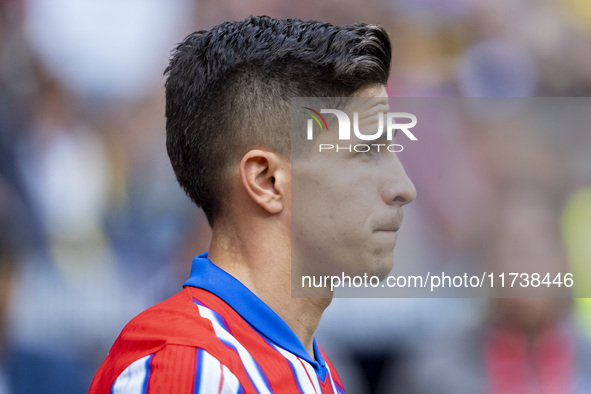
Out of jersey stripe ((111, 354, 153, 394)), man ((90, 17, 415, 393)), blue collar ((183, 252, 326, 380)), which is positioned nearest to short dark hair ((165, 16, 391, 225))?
man ((90, 17, 415, 393))

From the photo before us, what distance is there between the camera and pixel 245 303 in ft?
4.36

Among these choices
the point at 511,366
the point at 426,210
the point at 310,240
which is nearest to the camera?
the point at 310,240

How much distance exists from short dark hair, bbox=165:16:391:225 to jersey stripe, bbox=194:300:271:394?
0.25 metres

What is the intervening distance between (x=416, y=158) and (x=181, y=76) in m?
2.18

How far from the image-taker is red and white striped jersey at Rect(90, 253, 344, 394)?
110cm

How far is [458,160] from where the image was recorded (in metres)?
3.48

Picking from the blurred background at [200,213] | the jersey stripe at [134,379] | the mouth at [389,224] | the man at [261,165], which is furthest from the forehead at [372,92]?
the blurred background at [200,213]

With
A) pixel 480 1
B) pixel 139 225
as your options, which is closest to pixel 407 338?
pixel 139 225

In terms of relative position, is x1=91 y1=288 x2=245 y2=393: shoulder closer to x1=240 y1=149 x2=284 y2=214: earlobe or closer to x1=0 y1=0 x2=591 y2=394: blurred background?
x1=240 y1=149 x2=284 y2=214: earlobe

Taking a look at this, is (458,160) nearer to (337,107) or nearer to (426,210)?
(426,210)

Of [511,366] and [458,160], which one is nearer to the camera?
[511,366]

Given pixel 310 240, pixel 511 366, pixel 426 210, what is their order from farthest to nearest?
1. pixel 426 210
2. pixel 511 366
3. pixel 310 240

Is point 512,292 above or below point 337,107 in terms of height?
above

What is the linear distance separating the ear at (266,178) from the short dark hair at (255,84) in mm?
23
